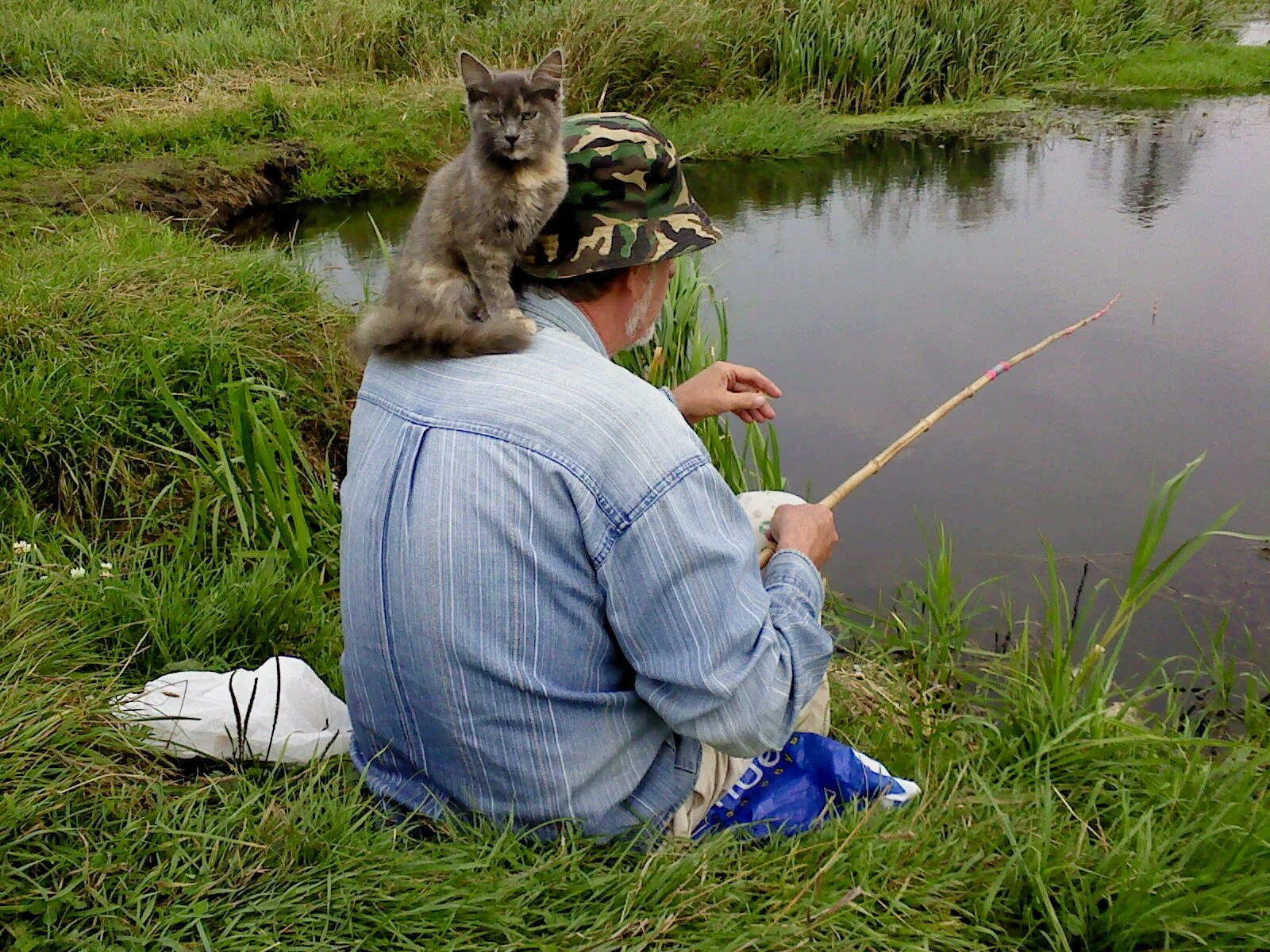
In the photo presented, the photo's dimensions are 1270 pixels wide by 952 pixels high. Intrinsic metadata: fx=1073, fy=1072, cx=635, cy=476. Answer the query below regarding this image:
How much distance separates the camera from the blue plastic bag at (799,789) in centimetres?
182

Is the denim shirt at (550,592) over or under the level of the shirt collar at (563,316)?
under

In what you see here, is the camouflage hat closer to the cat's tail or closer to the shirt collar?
the shirt collar

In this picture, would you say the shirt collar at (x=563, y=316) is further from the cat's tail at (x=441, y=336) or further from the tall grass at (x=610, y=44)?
the tall grass at (x=610, y=44)

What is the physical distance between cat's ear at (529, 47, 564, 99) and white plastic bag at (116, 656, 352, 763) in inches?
50.3

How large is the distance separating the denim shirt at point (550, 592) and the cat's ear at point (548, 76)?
924mm

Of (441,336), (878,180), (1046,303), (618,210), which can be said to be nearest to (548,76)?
(618,210)

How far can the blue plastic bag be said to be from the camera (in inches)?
71.5

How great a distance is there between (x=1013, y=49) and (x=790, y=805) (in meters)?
11.5

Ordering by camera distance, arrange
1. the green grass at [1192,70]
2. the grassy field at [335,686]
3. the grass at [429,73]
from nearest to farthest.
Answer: the grassy field at [335,686], the grass at [429,73], the green grass at [1192,70]

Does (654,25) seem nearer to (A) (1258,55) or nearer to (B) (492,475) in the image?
(A) (1258,55)

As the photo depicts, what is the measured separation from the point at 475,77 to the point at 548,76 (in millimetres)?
167

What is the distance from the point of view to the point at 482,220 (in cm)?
210

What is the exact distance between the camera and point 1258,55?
12.3m

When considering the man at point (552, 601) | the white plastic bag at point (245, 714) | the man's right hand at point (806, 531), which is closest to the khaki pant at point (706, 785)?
the man at point (552, 601)
